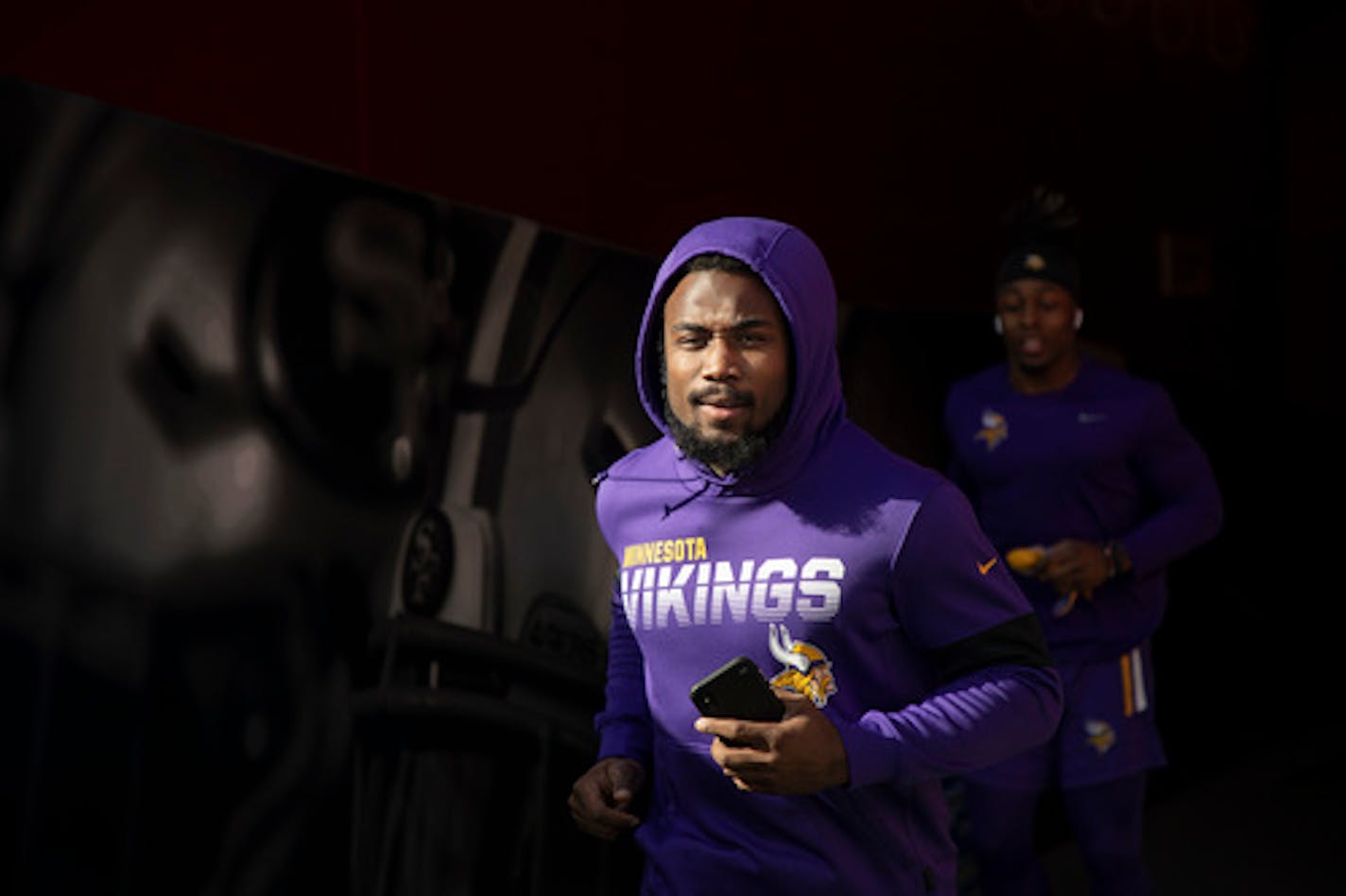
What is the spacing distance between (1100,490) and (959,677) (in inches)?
78.8

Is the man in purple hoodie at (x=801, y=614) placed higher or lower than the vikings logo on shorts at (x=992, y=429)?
lower

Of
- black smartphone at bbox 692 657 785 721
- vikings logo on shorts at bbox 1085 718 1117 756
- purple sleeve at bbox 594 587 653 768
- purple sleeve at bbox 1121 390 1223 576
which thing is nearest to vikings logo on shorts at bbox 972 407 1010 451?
purple sleeve at bbox 1121 390 1223 576

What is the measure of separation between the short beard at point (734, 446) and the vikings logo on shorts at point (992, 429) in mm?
1993

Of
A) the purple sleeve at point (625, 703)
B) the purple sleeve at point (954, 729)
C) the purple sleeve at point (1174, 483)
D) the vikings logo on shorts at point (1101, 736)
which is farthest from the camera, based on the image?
the purple sleeve at point (1174, 483)

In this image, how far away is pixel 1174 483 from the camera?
3.72 metres

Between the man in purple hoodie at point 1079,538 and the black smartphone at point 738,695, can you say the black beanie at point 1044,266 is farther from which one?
the black smartphone at point 738,695

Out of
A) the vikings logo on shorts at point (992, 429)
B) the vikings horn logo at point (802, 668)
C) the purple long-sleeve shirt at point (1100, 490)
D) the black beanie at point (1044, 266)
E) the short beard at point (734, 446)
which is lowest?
the vikings horn logo at point (802, 668)

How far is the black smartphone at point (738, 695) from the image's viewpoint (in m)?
1.64

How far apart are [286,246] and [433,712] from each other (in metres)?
0.97

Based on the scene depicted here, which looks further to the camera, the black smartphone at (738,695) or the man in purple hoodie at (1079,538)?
the man in purple hoodie at (1079,538)

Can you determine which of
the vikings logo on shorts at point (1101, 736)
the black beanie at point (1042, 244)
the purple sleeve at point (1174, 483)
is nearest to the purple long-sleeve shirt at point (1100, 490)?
the purple sleeve at point (1174, 483)

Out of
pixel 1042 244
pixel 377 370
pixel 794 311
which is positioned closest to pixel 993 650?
pixel 794 311

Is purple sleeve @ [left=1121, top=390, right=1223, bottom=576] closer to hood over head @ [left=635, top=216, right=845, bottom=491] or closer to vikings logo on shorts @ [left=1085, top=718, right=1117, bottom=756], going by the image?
vikings logo on shorts @ [left=1085, top=718, right=1117, bottom=756]

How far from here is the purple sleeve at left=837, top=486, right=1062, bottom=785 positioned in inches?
69.6
